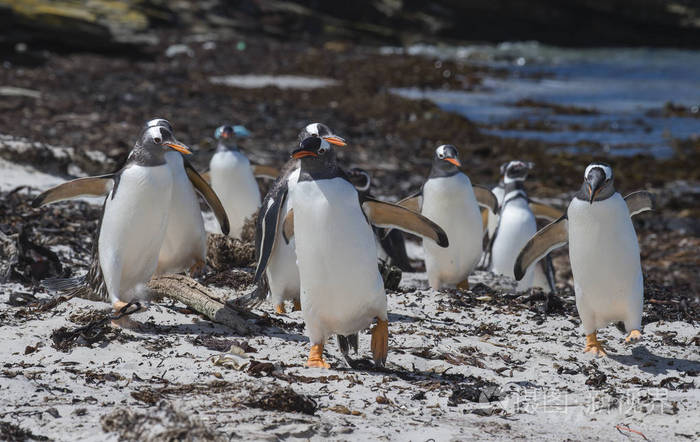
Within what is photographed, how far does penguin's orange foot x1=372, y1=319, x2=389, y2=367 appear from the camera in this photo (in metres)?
4.29

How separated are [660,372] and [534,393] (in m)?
0.87

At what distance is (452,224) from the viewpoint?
6.59 metres

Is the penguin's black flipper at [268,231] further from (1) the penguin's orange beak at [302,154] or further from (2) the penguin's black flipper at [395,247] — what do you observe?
(2) the penguin's black flipper at [395,247]

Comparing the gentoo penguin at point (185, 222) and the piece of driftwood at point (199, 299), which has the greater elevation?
the gentoo penguin at point (185, 222)

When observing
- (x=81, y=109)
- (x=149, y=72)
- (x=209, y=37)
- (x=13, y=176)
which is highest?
(x=209, y=37)

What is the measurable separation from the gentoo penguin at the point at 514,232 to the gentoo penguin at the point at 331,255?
126 inches

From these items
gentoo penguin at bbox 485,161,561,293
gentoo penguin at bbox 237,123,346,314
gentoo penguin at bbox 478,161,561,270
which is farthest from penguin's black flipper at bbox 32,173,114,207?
gentoo penguin at bbox 478,161,561,270

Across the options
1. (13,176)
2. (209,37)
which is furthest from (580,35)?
(13,176)

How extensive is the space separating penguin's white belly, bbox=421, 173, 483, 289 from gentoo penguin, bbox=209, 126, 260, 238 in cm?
163

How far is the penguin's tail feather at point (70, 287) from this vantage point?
200 inches

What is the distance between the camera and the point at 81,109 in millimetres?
14047

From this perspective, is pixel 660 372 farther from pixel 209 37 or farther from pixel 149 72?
pixel 209 37

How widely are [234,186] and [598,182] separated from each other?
3633mm

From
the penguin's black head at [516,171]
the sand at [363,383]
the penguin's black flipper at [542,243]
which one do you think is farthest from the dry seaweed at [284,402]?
the penguin's black head at [516,171]
